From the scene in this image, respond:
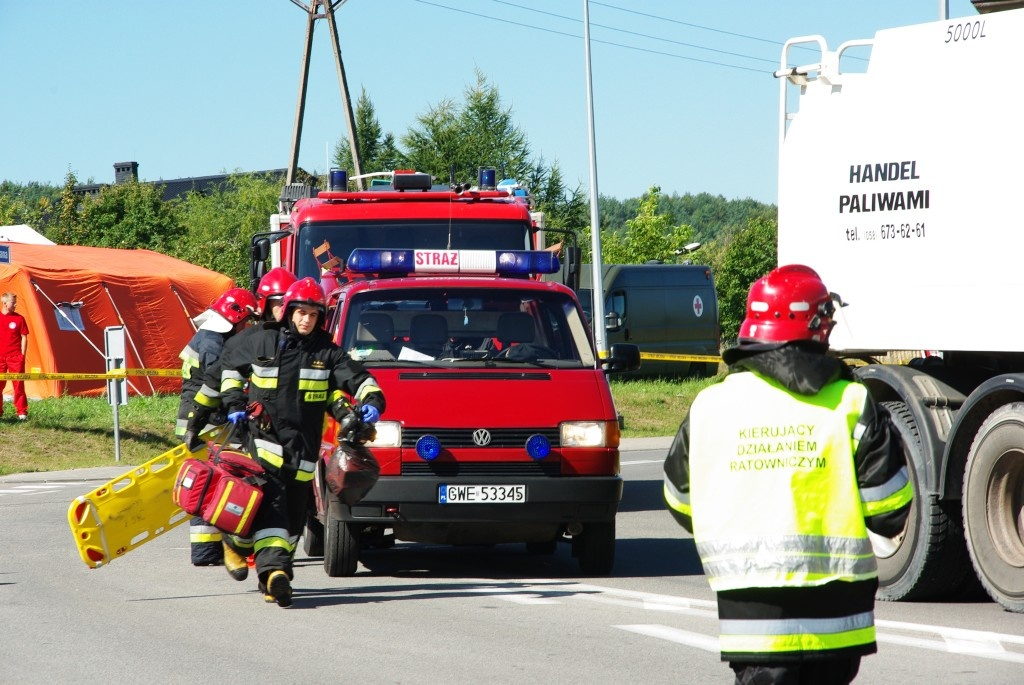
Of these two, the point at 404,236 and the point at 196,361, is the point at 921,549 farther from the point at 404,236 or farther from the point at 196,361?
the point at 404,236

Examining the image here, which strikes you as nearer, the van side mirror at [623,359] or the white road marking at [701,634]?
the white road marking at [701,634]

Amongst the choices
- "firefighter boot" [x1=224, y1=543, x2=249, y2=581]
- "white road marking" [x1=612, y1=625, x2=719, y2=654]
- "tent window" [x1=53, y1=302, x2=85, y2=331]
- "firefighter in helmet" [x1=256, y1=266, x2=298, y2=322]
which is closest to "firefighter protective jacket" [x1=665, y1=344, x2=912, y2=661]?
"white road marking" [x1=612, y1=625, x2=719, y2=654]

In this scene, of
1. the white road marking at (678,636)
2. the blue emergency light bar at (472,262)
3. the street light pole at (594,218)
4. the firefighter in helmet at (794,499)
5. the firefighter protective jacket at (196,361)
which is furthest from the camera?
the street light pole at (594,218)

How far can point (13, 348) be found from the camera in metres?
22.2

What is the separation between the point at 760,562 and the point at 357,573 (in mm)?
6670

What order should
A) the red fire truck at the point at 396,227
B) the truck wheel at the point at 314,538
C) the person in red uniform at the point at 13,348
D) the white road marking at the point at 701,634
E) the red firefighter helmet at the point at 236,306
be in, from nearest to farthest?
the white road marking at the point at 701,634, the red firefighter helmet at the point at 236,306, the truck wheel at the point at 314,538, the red fire truck at the point at 396,227, the person in red uniform at the point at 13,348

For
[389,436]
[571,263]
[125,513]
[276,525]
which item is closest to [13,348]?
[571,263]

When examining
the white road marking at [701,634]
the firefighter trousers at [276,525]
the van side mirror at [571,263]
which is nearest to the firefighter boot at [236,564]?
the firefighter trousers at [276,525]

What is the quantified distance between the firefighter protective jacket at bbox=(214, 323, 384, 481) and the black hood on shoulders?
15.6 feet

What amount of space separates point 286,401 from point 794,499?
5.24m

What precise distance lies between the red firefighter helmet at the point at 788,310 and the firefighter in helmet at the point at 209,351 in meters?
6.15

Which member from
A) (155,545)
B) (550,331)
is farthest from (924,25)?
(155,545)

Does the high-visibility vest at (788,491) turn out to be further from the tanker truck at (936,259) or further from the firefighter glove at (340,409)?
the firefighter glove at (340,409)

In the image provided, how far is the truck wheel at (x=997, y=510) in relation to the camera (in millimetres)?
8344
